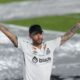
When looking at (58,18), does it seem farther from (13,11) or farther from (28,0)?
(28,0)

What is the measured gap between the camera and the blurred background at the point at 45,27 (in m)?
12.0

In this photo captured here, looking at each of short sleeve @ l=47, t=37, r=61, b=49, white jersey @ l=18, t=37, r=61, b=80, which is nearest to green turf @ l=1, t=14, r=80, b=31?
short sleeve @ l=47, t=37, r=61, b=49

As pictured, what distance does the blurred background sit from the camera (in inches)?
474

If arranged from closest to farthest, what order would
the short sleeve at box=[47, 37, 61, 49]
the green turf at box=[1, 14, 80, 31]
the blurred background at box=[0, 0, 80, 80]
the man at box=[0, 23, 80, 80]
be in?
the man at box=[0, 23, 80, 80] < the short sleeve at box=[47, 37, 61, 49] < the blurred background at box=[0, 0, 80, 80] < the green turf at box=[1, 14, 80, 31]

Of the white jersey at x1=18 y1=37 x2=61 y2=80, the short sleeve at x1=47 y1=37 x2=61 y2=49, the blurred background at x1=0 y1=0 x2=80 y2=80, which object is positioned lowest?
the white jersey at x1=18 y1=37 x2=61 y2=80

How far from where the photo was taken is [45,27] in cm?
1930

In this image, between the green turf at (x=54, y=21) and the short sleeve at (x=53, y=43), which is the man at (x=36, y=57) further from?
the green turf at (x=54, y=21)

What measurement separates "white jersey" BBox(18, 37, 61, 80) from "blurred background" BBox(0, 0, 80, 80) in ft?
12.3

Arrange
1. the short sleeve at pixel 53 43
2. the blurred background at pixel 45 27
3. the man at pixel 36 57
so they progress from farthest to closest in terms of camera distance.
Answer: the blurred background at pixel 45 27 < the short sleeve at pixel 53 43 < the man at pixel 36 57

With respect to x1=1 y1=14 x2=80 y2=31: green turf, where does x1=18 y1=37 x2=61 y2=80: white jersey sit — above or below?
below

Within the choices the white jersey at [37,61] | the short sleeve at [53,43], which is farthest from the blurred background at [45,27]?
the white jersey at [37,61]

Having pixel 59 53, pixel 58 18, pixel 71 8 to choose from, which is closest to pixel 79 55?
pixel 59 53

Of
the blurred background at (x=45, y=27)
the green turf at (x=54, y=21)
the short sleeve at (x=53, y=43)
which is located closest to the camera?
the short sleeve at (x=53, y=43)

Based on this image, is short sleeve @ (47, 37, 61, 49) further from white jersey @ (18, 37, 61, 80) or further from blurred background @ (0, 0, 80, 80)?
blurred background @ (0, 0, 80, 80)
